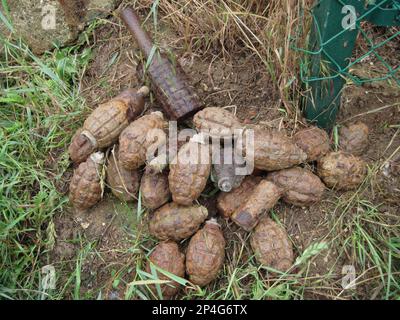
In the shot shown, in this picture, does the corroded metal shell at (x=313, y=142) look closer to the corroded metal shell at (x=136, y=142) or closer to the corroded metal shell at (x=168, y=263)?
the corroded metal shell at (x=136, y=142)

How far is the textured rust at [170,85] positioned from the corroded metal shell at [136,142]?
0.81ft

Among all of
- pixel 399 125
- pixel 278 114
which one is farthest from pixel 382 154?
pixel 278 114

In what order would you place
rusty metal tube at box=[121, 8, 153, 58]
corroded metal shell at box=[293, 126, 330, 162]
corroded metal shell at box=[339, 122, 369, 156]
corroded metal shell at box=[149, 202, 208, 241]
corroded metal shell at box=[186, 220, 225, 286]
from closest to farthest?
corroded metal shell at box=[186, 220, 225, 286], corroded metal shell at box=[149, 202, 208, 241], corroded metal shell at box=[293, 126, 330, 162], corroded metal shell at box=[339, 122, 369, 156], rusty metal tube at box=[121, 8, 153, 58]

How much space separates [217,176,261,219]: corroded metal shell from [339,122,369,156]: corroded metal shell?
0.67 metres

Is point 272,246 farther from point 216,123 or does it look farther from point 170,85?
point 170,85

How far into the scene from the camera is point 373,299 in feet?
8.64

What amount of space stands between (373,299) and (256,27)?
6.94ft

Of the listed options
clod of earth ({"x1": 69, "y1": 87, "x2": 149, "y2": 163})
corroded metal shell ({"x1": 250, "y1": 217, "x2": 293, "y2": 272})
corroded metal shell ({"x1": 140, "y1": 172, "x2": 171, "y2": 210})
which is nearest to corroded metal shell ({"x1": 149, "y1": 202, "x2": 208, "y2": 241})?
corroded metal shell ({"x1": 140, "y1": 172, "x2": 171, "y2": 210})

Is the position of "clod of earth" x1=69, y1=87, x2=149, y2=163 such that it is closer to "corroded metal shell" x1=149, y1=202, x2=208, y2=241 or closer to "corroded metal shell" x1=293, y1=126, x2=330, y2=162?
"corroded metal shell" x1=149, y1=202, x2=208, y2=241

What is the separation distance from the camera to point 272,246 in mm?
2732

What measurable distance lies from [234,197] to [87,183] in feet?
3.43

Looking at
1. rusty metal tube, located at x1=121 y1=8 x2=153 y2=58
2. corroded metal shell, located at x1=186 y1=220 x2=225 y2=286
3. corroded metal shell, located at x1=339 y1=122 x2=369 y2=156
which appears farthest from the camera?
rusty metal tube, located at x1=121 y1=8 x2=153 y2=58

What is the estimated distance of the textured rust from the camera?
3064 millimetres

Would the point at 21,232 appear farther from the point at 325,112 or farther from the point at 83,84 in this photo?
the point at 325,112
